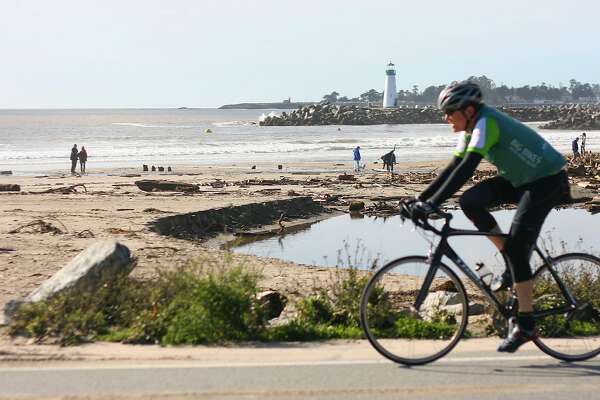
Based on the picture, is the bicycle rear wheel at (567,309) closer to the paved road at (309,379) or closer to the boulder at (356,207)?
the paved road at (309,379)

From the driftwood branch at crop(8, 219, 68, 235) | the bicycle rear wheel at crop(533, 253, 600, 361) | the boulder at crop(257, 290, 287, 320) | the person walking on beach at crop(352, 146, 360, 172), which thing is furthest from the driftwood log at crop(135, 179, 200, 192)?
the bicycle rear wheel at crop(533, 253, 600, 361)

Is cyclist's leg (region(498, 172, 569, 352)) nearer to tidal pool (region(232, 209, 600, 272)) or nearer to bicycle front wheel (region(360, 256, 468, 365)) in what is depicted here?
bicycle front wheel (region(360, 256, 468, 365))

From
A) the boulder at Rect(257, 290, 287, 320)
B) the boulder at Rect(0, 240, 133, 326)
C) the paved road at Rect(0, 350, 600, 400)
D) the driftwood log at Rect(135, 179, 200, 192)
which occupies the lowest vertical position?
the driftwood log at Rect(135, 179, 200, 192)

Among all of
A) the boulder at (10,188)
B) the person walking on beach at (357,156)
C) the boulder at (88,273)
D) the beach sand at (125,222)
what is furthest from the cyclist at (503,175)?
the person walking on beach at (357,156)

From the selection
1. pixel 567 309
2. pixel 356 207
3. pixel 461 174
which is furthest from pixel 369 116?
pixel 461 174

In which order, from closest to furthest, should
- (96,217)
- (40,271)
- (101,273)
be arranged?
(101,273) < (40,271) < (96,217)

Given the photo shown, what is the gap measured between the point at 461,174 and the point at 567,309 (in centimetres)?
166

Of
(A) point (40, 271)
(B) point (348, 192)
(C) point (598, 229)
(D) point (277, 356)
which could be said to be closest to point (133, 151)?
(B) point (348, 192)

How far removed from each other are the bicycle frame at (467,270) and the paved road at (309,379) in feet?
1.26

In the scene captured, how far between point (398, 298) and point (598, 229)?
39.3ft

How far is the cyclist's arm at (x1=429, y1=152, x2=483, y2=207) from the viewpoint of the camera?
5844 millimetres

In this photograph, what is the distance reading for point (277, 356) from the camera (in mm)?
6621

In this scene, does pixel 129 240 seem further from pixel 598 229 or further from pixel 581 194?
pixel 581 194

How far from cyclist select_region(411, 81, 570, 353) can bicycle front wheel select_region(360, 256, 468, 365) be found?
18.4 inches
